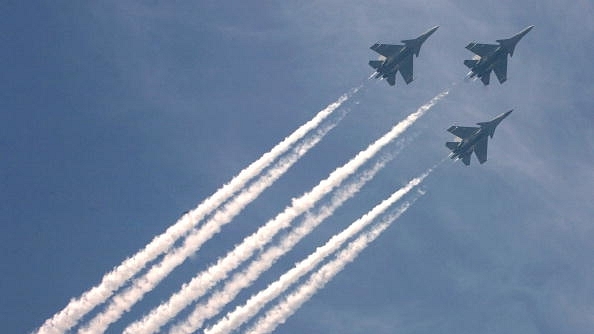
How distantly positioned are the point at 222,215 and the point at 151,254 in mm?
10580

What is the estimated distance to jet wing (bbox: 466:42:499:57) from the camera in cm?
9738

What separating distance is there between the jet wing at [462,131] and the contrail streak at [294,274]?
11.7m

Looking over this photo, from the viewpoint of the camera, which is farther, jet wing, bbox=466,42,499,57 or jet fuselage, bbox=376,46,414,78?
jet fuselage, bbox=376,46,414,78

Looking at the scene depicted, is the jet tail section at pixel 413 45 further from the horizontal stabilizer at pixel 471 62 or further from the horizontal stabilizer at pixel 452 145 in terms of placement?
the horizontal stabilizer at pixel 452 145

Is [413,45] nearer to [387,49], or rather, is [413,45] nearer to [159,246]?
[387,49]

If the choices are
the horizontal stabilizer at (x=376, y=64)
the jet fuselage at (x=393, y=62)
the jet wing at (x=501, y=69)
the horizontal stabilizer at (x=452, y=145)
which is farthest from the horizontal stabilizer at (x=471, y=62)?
the horizontal stabilizer at (x=376, y=64)

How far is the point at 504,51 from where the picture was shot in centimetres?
9869

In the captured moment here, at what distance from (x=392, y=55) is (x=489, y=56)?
13.1 metres

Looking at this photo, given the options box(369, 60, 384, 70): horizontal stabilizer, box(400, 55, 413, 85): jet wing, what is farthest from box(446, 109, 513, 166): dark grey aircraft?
box(369, 60, 384, 70): horizontal stabilizer

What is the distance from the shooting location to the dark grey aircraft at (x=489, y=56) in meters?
97.6

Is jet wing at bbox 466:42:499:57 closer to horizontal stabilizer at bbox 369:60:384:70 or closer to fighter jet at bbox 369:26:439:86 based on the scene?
fighter jet at bbox 369:26:439:86

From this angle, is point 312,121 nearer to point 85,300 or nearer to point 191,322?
point 191,322

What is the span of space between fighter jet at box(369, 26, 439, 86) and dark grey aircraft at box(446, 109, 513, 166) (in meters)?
11.3

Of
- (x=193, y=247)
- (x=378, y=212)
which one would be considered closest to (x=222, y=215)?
(x=193, y=247)
